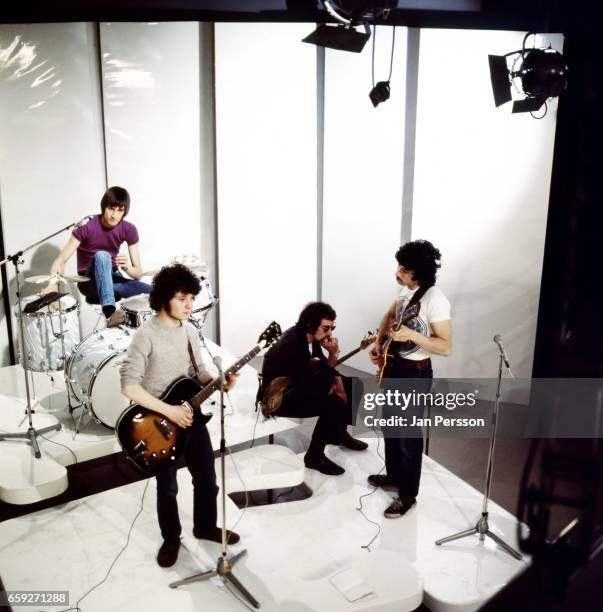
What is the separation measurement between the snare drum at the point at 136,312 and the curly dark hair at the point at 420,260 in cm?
196

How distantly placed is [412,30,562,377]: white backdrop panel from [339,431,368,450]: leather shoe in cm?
156

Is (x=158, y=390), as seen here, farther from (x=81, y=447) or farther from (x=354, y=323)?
(x=354, y=323)

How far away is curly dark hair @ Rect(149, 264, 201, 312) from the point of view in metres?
2.99

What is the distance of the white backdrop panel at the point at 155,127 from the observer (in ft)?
18.6

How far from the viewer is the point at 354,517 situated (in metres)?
3.75

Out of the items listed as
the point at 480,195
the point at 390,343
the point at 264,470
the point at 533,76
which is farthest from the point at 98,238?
the point at 533,76

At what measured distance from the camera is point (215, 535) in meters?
3.43

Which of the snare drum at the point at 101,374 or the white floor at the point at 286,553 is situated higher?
the snare drum at the point at 101,374

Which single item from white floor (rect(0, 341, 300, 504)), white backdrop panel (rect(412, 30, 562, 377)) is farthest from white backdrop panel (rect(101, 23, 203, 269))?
white backdrop panel (rect(412, 30, 562, 377))

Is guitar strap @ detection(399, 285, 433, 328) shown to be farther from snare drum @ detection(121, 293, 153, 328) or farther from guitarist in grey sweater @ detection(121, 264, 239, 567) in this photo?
snare drum @ detection(121, 293, 153, 328)

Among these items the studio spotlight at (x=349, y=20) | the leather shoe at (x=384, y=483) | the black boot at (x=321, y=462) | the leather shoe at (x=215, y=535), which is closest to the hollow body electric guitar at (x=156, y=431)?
the leather shoe at (x=215, y=535)

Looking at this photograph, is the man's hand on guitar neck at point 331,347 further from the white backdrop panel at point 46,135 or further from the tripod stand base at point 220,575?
the white backdrop panel at point 46,135

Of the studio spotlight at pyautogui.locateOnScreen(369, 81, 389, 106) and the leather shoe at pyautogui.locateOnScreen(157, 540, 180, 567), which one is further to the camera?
the studio spotlight at pyautogui.locateOnScreen(369, 81, 389, 106)

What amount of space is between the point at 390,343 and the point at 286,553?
1.34 m
